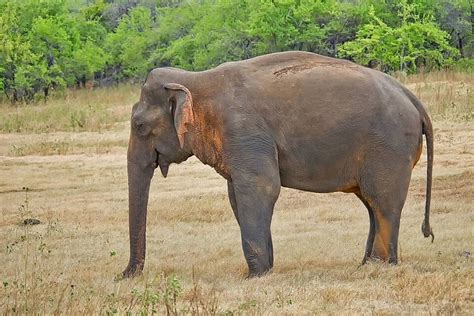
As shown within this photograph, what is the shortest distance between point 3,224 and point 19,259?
2952 millimetres

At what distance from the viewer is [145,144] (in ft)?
30.9

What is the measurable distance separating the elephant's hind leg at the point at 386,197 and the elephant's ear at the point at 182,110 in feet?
5.99

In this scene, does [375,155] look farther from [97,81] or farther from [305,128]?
[97,81]

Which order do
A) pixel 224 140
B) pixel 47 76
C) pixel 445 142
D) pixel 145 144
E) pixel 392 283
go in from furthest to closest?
pixel 47 76 → pixel 445 142 → pixel 145 144 → pixel 224 140 → pixel 392 283

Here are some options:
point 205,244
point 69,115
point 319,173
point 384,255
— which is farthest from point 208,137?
point 69,115

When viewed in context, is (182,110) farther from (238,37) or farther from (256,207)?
(238,37)

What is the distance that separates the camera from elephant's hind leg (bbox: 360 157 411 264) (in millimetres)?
8914

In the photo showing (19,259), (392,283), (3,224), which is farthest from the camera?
(3,224)

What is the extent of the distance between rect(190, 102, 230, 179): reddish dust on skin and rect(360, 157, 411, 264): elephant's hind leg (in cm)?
143

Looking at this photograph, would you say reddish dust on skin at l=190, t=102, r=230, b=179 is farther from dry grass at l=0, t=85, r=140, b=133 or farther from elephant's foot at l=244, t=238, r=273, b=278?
dry grass at l=0, t=85, r=140, b=133

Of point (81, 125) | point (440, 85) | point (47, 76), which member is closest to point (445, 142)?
point (440, 85)

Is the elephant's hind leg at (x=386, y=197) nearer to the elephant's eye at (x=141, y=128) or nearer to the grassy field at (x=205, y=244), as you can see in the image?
the grassy field at (x=205, y=244)

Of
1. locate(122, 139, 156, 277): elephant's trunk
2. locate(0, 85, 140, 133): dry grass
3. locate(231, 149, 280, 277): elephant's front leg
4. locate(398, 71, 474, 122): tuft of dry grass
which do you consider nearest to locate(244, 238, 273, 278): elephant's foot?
locate(231, 149, 280, 277): elephant's front leg

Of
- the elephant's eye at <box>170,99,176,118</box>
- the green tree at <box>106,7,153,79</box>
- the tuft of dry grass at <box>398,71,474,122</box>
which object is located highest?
the elephant's eye at <box>170,99,176,118</box>
